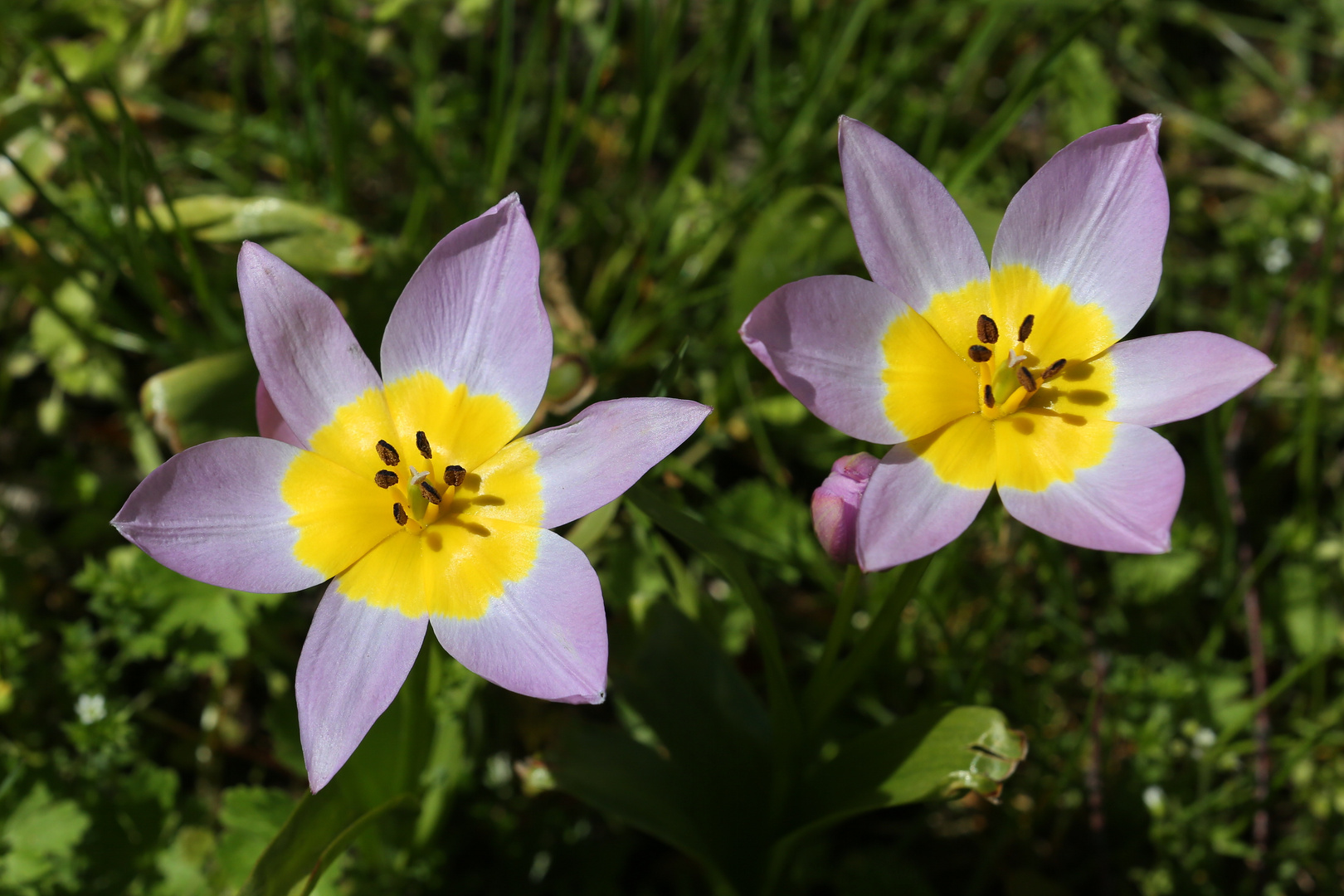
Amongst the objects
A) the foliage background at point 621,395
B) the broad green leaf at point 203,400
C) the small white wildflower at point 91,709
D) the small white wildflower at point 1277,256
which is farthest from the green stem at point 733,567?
the small white wildflower at point 1277,256

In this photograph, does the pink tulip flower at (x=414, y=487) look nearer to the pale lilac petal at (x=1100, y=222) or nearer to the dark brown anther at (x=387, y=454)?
the dark brown anther at (x=387, y=454)

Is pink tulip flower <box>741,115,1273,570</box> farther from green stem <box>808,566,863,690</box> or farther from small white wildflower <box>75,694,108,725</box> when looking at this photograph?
small white wildflower <box>75,694,108,725</box>

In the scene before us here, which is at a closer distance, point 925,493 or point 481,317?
point 925,493

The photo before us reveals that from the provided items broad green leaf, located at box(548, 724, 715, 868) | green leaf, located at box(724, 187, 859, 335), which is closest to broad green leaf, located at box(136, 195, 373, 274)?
green leaf, located at box(724, 187, 859, 335)

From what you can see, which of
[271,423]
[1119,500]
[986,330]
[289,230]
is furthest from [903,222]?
[289,230]

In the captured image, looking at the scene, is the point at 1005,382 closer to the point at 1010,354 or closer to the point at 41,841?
the point at 1010,354

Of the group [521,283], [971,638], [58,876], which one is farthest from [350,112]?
[971,638]
